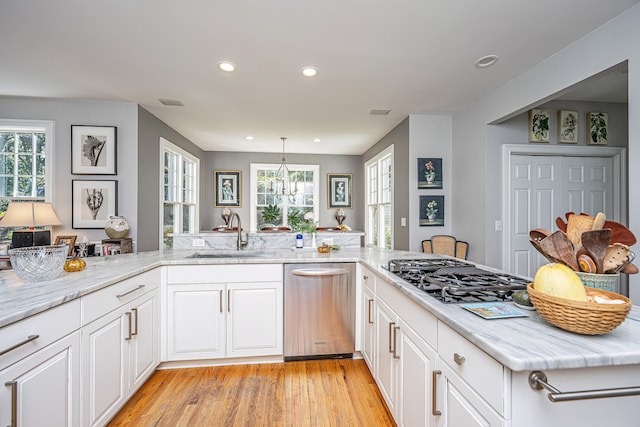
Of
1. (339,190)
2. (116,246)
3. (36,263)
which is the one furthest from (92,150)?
(339,190)

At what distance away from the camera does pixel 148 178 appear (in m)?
3.58

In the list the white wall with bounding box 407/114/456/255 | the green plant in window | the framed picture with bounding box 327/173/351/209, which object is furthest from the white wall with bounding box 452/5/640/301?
the green plant in window

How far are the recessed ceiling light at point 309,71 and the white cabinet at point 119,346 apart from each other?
207 cm

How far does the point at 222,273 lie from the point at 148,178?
2070 millimetres

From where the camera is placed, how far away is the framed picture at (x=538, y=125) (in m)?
3.25

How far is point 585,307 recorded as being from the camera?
780 millimetres

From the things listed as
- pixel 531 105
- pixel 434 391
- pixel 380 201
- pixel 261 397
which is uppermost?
pixel 531 105

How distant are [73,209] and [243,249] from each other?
203cm

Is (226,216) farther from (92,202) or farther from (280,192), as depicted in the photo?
(92,202)

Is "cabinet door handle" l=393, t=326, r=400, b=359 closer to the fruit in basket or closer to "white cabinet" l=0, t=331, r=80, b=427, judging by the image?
the fruit in basket

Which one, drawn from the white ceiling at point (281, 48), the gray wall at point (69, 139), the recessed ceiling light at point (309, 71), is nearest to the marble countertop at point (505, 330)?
the white ceiling at point (281, 48)

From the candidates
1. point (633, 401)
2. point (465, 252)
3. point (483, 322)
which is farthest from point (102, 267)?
point (465, 252)

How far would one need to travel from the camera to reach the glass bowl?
4.64ft

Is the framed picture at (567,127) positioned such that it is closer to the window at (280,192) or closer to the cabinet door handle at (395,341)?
the cabinet door handle at (395,341)
